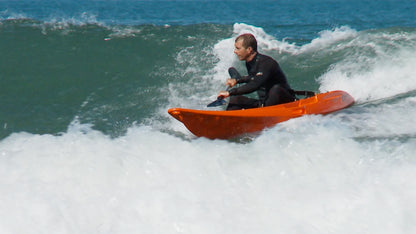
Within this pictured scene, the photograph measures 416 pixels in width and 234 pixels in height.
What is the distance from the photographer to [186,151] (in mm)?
5738

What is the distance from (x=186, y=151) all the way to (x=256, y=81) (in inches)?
56.5

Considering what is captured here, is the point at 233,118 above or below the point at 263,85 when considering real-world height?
below

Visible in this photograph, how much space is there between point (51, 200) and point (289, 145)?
8.20ft

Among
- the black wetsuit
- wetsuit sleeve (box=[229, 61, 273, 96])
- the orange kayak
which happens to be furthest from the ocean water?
wetsuit sleeve (box=[229, 61, 273, 96])

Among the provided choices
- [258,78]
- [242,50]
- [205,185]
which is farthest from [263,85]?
[205,185]

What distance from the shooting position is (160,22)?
68.4 ft

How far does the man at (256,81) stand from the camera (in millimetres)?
6534

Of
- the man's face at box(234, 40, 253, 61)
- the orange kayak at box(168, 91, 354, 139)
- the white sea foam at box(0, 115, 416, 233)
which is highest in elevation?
the man's face at box(234, 40, 253, 61)

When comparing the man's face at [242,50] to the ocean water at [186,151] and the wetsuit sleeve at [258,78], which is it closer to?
the wetsuit sleeve at [258,78]

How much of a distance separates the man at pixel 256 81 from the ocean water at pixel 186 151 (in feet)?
1.43

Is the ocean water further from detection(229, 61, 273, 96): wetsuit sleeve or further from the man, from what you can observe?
detection(229, 61, 273, 96): wetsuit sleeve

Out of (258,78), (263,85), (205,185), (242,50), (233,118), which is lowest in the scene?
(205,185)

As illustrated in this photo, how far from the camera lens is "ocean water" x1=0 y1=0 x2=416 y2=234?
4.64m

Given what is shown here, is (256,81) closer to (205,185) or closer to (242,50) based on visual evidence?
(242,50)
